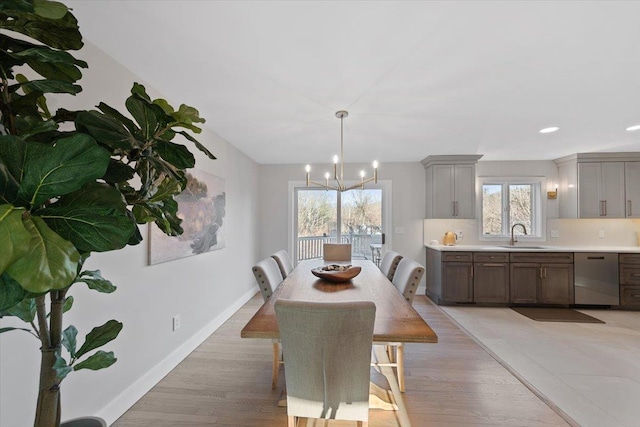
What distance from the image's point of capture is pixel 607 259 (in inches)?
159

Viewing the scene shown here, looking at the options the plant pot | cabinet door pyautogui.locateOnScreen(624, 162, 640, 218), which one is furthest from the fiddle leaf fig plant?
cabinet door pyautogui.locateOnScreen(624, 162, 640, 218)

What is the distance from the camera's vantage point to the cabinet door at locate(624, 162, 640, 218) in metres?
4.22

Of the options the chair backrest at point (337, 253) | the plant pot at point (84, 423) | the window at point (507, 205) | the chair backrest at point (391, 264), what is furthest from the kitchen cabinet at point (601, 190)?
the plant pot at point (84, 423)

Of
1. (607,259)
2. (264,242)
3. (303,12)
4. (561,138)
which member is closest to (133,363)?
(303,12)

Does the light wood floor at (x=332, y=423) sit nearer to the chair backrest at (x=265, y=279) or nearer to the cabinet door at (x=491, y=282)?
the chair backrest at (x=265, y=279)

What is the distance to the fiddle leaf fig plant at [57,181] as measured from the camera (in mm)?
462

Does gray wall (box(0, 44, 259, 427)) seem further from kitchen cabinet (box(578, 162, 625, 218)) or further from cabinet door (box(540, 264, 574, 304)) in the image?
kitchen cabinet (box(578, 162, 625, 218))

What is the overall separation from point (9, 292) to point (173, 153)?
51cm

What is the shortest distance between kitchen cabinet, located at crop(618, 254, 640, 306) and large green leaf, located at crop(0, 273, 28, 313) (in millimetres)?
6039

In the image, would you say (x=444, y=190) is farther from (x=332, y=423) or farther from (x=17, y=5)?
(x=17, y=5)

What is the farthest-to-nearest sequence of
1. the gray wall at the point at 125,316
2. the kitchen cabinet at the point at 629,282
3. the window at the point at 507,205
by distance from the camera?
the window at the point at 507,205
the kitchen cabinet at the point at 629,282
the gray wall at the point at 125,316

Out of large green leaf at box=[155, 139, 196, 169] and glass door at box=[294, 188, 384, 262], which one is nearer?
large green leaf at box=[155, 139, 196, 169]

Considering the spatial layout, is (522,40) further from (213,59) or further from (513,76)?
(213,59)

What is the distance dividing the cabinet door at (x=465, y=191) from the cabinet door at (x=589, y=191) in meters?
1.58
